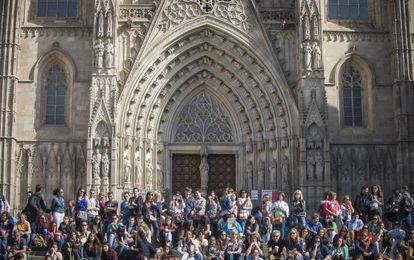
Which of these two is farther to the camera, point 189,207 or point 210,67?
point 210,67

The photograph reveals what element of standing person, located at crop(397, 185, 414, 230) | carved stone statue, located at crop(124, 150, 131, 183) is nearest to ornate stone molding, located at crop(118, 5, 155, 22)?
carved stone statue, located at crop(124, 150, 131, 183)

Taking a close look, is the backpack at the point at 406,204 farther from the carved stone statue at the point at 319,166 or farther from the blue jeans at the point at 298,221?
the carved stone statue at the point at 319,166

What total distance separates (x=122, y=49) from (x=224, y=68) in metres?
4.58

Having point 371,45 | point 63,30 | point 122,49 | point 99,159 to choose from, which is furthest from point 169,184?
point 371,45

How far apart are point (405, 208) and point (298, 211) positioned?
334 cm

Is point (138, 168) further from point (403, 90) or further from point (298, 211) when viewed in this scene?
point (403, 90)

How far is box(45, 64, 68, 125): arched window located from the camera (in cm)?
3162

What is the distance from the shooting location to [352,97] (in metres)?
32.3

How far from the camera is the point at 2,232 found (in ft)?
70.0

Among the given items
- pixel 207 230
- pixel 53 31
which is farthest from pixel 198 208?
pixel 53 31

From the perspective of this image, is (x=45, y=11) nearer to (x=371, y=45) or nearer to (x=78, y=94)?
(x=78, y=94)

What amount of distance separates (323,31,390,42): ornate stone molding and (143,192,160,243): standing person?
13226 mm

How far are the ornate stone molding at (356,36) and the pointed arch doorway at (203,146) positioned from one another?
5791 mm

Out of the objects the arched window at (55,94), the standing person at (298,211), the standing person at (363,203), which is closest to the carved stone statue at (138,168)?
the arched window at (55,94)
